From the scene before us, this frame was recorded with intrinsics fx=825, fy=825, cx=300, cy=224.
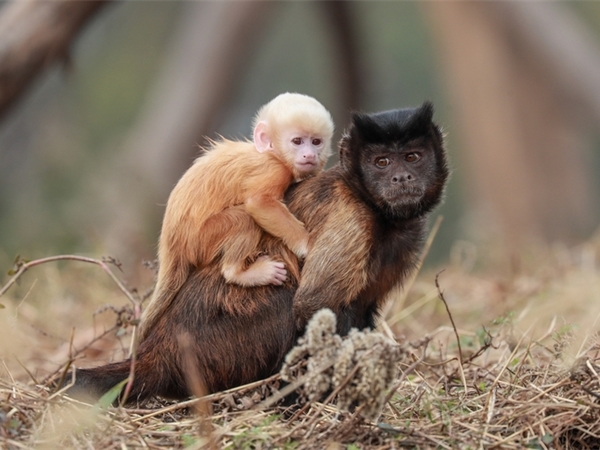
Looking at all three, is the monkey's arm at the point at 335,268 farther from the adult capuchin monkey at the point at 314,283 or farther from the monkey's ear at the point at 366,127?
the monkey's ear at the point at 366,127

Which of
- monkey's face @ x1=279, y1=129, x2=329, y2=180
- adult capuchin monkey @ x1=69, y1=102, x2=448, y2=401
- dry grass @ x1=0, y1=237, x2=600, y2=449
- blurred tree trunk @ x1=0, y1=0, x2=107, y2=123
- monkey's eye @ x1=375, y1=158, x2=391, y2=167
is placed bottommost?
dry grass @ x1=0, y1=237, x2=600, y2=449

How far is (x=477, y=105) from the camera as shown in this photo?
1368cm

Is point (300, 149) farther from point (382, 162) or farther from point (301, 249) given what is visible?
point (301, 249)

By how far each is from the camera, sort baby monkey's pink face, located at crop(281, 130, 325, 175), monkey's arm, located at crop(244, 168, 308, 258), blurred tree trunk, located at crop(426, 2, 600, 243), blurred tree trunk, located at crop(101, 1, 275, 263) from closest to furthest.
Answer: monkey's arm, located at crop(244, 168, 308, 258) → baby monkey's pink face, located at crop(281, 130, 325, 175) → blurred tree trunk, located at crop(101, 1, 275, 263) → blurred tree trunk, located at crop(426, 2, 600, 243)

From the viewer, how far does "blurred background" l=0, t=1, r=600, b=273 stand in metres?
9.83

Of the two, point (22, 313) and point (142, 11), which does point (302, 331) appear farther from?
point (142, 11)

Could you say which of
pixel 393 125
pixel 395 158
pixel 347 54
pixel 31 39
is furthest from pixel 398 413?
pixel 347 54

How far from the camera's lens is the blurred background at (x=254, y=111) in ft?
32.2

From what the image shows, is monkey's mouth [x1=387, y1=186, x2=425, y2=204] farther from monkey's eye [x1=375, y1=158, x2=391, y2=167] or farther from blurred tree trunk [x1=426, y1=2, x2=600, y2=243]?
blurred tree trunk [x1=426, y1=2, x2=600, y2=243]

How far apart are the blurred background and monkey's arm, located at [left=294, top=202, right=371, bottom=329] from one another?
11.9ft

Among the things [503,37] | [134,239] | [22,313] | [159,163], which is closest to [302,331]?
[22,313]

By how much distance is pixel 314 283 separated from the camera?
416 cm

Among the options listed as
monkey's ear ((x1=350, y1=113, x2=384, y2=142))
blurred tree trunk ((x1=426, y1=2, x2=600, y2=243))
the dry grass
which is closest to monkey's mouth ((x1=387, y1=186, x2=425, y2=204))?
monkey's ear ((x1=350, y1=113, x2=384, y2=142))

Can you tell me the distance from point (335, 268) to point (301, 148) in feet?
2.54
